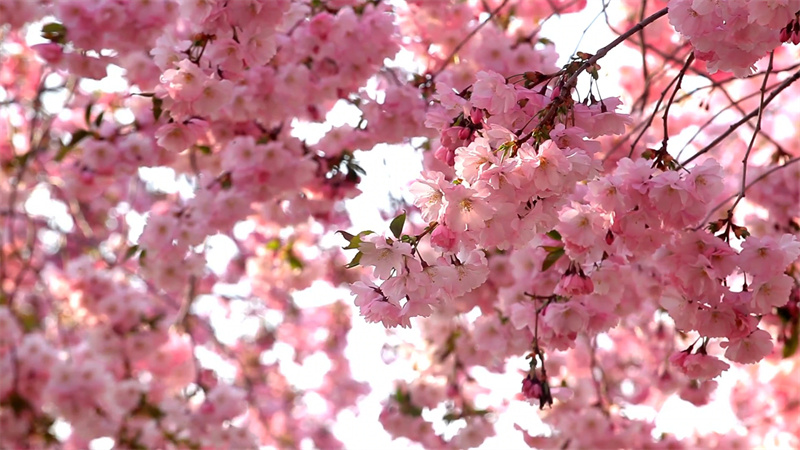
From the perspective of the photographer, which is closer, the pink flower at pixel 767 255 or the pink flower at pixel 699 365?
the pink flower at pixel 767 255

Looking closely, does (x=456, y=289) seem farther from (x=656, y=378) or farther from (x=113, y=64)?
(x=656, y=378)

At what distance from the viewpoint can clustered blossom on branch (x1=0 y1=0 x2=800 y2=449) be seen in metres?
1.48

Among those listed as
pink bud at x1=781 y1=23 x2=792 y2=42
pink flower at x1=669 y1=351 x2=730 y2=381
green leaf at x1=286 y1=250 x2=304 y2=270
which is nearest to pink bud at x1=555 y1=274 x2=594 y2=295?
pink flower at x1=669 y1=351 x2=730 y2=381

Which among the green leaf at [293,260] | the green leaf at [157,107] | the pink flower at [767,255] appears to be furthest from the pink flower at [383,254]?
the green leaf at [293,260]

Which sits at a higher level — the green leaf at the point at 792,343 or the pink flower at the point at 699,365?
the green leaf at the point at 792,343

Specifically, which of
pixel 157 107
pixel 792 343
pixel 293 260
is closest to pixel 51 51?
pixel 157 107

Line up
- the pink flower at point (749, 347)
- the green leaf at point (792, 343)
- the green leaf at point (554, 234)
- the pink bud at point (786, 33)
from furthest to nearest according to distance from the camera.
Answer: the green leaf at point (792, 343) < the green leaf at point (554, 234) < the pink flower at point (749, 347) < the pink bud at point (786, 33)

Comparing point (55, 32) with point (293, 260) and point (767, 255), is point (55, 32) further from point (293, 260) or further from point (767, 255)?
point (767, 255)

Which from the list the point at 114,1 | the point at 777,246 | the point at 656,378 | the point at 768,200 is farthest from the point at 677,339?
the point at 114,1

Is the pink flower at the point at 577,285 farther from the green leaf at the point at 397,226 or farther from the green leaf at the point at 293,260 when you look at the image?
the green leaf at the point at 293,260

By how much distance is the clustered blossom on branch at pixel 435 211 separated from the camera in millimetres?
1480

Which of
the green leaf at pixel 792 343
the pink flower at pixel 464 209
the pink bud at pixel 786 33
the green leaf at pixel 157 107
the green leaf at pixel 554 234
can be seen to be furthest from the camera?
Result: the green leaf at pixel 792 343

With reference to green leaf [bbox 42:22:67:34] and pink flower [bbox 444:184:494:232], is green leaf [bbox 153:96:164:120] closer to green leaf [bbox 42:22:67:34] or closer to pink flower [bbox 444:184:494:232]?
green leaf [bbox 42:22:67:34]

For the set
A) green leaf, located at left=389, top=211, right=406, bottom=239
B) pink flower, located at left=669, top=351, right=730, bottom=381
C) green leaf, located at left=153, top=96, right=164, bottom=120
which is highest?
pink flower, located at left=669, top=351, right=730, bottom=381
